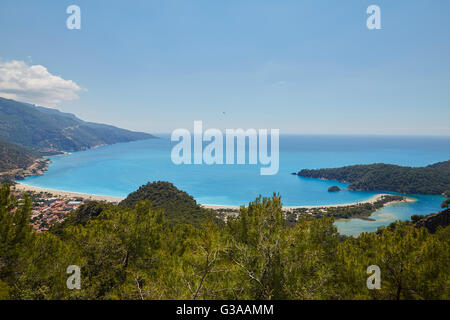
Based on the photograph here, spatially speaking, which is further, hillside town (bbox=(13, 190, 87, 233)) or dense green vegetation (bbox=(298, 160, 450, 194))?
dense green vegetation (bbox=(298, 160, 450, 194))

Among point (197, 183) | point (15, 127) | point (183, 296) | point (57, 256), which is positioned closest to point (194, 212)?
point (57, 256)

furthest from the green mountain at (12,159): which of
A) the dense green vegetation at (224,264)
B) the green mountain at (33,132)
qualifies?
the dense green vegetation at (224,264)

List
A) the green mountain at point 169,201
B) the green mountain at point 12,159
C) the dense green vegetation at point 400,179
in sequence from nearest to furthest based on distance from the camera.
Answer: the green mountain at point 169,201, the dense green vegetation at point 400,179, the green mountain at point 12,159

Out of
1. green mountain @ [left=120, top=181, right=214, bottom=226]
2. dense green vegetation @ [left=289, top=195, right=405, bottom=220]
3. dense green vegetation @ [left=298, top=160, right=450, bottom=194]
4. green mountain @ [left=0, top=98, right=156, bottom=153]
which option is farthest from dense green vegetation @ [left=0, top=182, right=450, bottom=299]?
green mountain @ [left=0, top=98, right=156, bottom=153]

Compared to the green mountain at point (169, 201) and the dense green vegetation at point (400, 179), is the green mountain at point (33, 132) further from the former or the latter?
the dense green vegetation at point (400, 179)

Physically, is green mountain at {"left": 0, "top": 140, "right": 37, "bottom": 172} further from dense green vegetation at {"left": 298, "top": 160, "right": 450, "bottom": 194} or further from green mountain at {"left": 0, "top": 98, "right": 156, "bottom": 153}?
dense green vegetation at {"left": 298, "top": 160, "right": 450, "bottom": 194}
